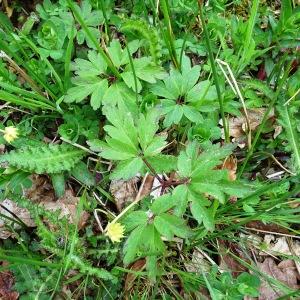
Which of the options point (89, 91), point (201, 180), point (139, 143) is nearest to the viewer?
point (201, 180)

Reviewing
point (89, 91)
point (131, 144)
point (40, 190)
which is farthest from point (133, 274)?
point (89, 91)

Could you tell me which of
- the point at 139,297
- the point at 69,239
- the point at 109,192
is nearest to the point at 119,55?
the point at 109,192

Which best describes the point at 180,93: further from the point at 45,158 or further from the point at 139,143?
the point at 45,158

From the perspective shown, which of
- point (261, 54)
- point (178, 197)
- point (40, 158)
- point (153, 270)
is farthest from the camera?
point (261, 54)

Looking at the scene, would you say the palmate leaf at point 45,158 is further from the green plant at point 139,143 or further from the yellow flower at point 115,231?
the yellow flower at point 115,231

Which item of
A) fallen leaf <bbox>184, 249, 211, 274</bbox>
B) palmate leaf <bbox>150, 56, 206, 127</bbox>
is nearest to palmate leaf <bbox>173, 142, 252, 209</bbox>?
palmate leaf <bbox>150, 56, 206, 127</bbox>

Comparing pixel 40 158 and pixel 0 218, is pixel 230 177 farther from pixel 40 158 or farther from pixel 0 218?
pixel 0 218

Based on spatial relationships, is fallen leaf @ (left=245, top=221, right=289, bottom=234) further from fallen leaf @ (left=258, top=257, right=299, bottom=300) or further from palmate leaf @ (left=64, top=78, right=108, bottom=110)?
palmate leaf @ (left=64, top=78, right=108, bottom=110)
